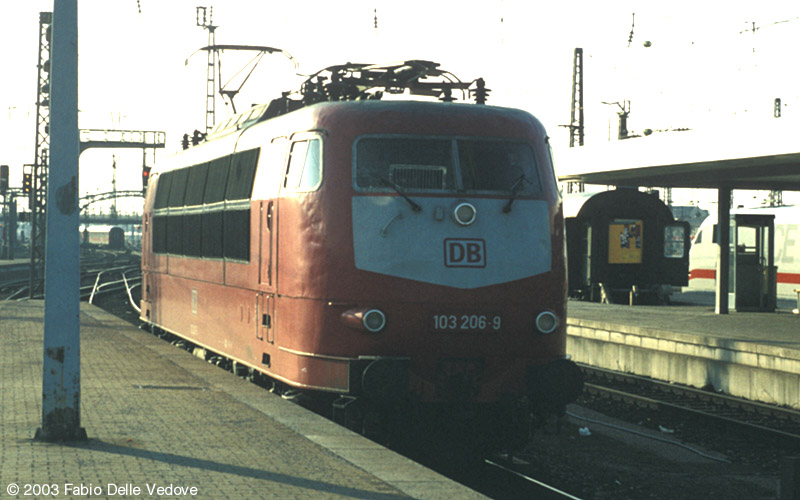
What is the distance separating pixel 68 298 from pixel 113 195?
109155 mm

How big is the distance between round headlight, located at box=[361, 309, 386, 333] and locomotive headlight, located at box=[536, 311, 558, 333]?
52.2 inches

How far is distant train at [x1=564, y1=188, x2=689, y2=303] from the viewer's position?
29500 millimetres

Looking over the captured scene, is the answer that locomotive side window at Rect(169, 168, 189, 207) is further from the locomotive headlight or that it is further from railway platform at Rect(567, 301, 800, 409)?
railway platform at Rect(567, 301, 800, 409)

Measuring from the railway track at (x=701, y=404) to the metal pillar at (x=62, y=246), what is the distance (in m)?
Result: 7.31

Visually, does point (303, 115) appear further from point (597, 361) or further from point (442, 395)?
point (597, 361)

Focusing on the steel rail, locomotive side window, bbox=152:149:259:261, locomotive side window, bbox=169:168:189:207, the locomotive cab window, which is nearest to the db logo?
the locomotive cab window

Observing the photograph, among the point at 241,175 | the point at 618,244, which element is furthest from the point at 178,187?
the point at 618,244

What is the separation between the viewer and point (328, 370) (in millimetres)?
9258

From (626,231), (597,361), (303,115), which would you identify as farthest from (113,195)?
(303,115)

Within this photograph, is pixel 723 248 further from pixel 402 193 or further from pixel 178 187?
pixel 402 193

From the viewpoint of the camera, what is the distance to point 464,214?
9375 millimetres

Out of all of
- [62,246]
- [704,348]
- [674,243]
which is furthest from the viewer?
[674,243]

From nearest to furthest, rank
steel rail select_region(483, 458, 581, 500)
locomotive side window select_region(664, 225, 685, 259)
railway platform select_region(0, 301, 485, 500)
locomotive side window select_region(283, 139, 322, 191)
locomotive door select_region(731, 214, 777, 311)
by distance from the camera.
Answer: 1. railway platform select_region(0, 301, 485, 500)
2. steel rail select_region(483, 458, 581, 500)
3. locomotive side window select_region(283, 139, 322, 191)
4. locomotive door select_region(731, 214, 777, 311)
5. locomotive side window select_region(664, 225, 685, 259)

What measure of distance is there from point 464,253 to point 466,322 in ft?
1.86
